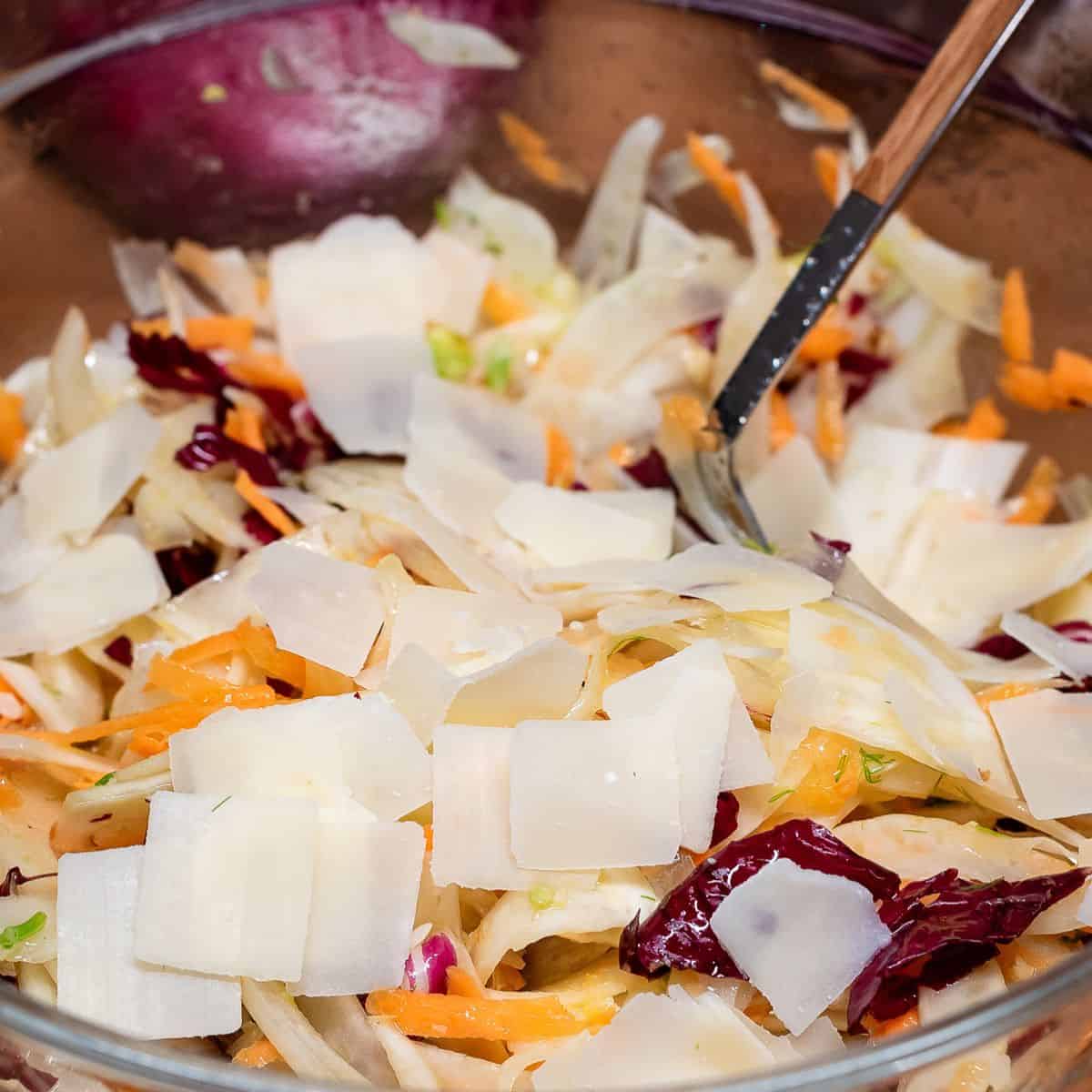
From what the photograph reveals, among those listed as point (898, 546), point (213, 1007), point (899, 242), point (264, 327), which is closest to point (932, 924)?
point (213, 1007)

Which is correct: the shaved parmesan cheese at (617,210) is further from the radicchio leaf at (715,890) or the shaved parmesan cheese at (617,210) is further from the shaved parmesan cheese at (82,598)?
the radicchio leaf at (715,890)

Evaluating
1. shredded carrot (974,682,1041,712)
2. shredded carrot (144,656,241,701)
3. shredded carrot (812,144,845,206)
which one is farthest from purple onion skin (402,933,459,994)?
shredded carrot (812,144,845,206)

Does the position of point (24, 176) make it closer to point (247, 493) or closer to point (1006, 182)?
point (247, 493)

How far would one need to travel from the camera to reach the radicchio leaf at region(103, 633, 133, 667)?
138cm

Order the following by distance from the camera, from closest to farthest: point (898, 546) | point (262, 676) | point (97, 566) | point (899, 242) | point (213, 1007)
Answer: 1. point (213, 1007)
2. point (262, 676)
3. point (97, 566)
4. point (898, 546)
5. point (899, 242)

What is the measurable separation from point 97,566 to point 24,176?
63 centimetres

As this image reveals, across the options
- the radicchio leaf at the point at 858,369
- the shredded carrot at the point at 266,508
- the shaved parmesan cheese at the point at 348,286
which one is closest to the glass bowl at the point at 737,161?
the radicchio leaf at the point at 858,369

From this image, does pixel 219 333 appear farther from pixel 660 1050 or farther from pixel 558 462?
pixel 660 1050

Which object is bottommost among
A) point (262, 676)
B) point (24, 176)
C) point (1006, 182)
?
point (262, 676)

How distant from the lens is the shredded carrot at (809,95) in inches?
68.1

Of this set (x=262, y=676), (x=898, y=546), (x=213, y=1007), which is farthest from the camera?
(x=898, y=546)

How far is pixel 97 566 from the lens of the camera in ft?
4.63

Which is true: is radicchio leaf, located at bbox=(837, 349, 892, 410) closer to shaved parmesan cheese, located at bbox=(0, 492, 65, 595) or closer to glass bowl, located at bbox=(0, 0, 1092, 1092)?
glass bowl, located at bbox=(0, 0, 1092, 1092)

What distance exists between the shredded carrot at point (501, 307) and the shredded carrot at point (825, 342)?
0.45 metres
